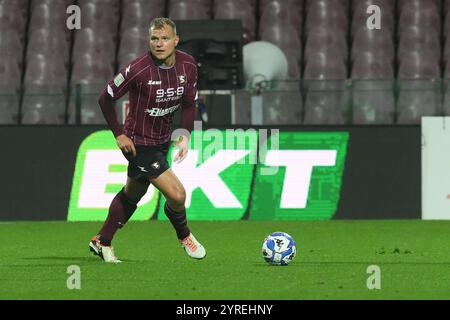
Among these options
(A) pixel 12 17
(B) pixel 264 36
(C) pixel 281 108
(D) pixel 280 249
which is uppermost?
(A) pixel 12 17

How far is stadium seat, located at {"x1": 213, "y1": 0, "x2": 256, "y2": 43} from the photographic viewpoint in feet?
74.2

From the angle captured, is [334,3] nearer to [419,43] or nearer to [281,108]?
[419,43]

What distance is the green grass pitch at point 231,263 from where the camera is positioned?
870 centimetres

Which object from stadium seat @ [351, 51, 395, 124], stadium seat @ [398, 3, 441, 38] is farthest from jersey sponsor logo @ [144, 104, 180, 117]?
stadium seat @ [398, 3, 441, 38]

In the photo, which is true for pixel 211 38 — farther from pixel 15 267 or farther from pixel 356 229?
pixel 15 267

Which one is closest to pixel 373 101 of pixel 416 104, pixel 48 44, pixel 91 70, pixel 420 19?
pixel 416 104

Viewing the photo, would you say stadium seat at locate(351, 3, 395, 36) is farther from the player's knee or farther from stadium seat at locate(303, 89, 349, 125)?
the player's knee

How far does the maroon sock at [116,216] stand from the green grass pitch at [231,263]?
0.26 meters

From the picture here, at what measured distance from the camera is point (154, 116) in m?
11.0

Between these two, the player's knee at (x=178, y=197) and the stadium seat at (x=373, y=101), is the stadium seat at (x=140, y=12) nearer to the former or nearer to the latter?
the stadium seat at (x=373, y=101)

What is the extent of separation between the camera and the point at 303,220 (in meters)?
18.0

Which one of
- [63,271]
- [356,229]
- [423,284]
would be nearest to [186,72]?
[63,271]

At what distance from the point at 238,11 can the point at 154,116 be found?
1199 centimetres

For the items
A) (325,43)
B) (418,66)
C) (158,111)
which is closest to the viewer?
(158,111)
